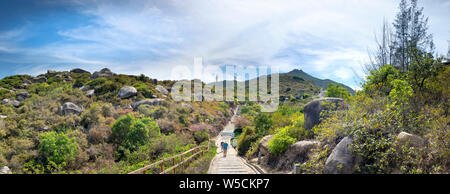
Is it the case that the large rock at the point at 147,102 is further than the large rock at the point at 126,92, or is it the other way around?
the large rock at the point at 126,92

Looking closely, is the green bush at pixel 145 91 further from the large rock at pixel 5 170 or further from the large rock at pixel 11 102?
the large rock at pixel 5 170

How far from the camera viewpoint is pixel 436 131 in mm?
5023

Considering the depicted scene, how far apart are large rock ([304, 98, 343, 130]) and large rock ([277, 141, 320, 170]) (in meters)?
1.08

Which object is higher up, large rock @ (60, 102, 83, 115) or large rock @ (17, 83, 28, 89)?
large rock @ (17, 83, 28, 89)

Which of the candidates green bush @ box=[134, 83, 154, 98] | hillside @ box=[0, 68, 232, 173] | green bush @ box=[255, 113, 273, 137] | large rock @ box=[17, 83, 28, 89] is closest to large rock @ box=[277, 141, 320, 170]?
green bush @ box=[255, 113, 273, 137]

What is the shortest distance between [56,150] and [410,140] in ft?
49.8

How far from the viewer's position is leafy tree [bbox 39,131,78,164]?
39.9ft

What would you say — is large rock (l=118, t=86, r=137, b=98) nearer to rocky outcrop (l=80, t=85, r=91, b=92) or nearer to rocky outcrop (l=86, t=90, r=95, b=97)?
rocky outcrop (l=86, t=90, r=95, b=97)

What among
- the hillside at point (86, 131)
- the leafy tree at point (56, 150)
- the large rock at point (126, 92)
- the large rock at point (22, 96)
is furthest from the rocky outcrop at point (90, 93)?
the leafy tree at point (56, 150)

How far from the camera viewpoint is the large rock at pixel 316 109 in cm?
874

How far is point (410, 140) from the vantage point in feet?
16.6

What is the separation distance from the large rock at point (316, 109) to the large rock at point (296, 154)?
3.55 ft

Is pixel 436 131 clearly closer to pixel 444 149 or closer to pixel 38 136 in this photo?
pixel 444 149
